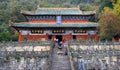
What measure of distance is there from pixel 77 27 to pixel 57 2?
47.1m

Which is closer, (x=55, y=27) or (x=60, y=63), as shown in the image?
(x=60, y=63)

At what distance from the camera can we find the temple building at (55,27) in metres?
40.8

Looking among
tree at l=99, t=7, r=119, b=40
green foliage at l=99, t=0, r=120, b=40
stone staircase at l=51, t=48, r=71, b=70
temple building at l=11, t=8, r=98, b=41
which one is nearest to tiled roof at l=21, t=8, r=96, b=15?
temple building at l=11, t=8, r=98, b=41

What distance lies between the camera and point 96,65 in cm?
2345

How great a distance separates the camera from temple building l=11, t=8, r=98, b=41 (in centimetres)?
4078

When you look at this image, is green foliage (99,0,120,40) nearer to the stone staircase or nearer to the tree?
the tree

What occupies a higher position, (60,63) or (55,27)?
(60,63)

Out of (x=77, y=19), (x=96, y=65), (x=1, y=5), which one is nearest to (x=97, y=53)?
(x=96, y=65)

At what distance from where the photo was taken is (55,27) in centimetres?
4097

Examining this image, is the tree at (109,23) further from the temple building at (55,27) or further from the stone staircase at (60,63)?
the stone staircase at (60,63)

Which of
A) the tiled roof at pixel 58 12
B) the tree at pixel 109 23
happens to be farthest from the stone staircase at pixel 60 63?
the tiled roof at pixel 58 12

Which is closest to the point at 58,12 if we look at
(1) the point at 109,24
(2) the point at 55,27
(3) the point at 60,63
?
(2) the point at 55,27

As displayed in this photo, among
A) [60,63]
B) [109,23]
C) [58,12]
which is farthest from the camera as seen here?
[58,12]

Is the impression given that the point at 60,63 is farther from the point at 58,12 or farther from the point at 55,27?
the point at 58,12
